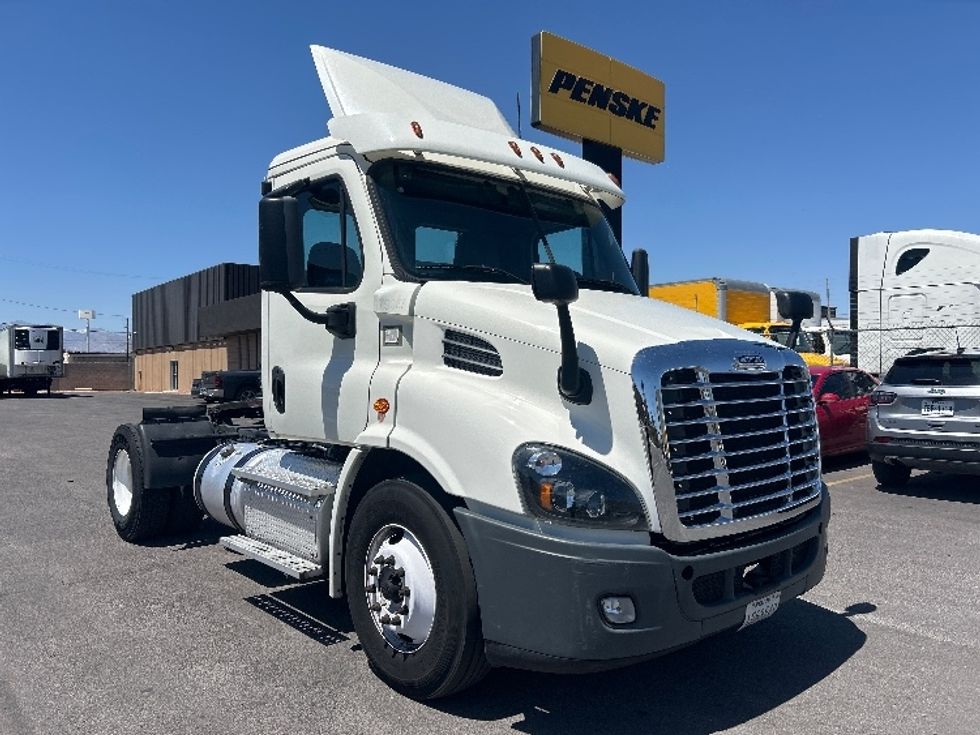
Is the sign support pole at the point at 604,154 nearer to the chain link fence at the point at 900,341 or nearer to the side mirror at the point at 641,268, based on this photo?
the chain link fence at the point at 900,341

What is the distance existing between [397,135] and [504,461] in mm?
2002

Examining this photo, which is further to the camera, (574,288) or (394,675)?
(394,675)

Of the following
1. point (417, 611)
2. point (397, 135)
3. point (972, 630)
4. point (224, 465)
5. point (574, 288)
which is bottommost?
point (972, 630)

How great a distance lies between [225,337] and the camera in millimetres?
45469

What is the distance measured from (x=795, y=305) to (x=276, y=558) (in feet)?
11.4

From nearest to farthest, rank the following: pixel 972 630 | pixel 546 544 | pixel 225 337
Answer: pixel 546 544 < pixel 972 630 < pixel 225 337

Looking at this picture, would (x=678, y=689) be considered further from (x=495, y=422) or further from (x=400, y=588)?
(x=495, y=422)

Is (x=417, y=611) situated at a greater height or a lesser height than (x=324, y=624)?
greater

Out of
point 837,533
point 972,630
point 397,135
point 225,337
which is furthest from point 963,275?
point 225,337

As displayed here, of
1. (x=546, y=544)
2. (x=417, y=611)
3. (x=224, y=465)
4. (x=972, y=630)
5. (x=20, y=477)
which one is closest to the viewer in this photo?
(x=546, y=544)

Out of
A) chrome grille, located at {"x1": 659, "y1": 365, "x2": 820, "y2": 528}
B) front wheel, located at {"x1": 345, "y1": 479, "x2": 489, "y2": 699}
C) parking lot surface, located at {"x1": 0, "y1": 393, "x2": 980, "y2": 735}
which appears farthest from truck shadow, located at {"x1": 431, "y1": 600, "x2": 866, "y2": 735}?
chrome grille, located at {"x1": 659, "y1": 365, "x2": 820, "y2": 528}

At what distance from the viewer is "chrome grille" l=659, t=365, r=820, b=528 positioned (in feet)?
11.4

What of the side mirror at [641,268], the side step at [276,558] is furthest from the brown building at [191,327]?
the side mirror at [641,268]

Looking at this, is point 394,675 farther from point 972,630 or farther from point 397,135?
point 972,630
